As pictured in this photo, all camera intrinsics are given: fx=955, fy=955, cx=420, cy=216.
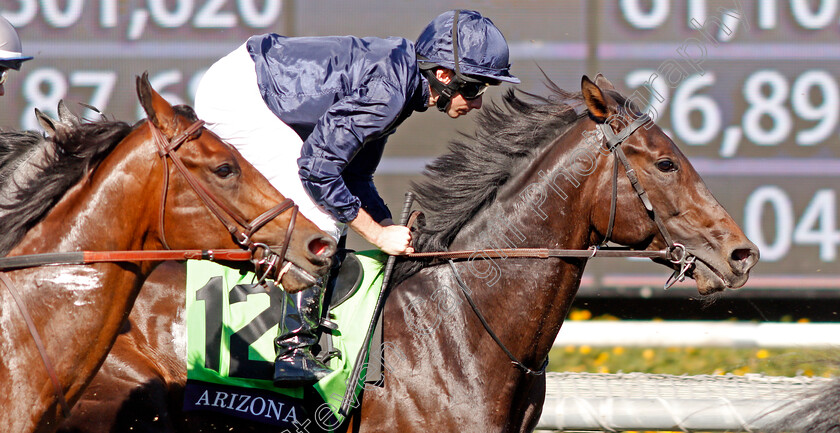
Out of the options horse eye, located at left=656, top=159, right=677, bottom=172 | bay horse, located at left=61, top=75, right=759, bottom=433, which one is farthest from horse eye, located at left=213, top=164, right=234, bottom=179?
horse eye, located at left=656, top=159, right=677, bottom=172

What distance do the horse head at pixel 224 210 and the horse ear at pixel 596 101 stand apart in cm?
99

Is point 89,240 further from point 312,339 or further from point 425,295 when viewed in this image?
point 425,295

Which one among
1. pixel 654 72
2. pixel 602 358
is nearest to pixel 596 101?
pixel 654 72

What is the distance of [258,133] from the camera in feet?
9.48

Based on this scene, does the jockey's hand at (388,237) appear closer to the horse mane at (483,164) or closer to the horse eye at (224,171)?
the horse mane at (483,164)

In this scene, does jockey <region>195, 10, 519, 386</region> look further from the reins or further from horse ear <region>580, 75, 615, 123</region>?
the reins

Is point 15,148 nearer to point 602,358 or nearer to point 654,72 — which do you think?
point 654,72

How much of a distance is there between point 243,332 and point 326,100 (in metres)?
0.74

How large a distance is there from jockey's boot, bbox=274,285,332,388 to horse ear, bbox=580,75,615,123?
3.25ft

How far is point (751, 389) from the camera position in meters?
4.15

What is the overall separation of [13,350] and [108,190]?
0.45 metres

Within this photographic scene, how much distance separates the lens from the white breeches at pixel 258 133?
9.47ft

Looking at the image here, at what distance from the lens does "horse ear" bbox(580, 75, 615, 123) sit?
2.90 meters

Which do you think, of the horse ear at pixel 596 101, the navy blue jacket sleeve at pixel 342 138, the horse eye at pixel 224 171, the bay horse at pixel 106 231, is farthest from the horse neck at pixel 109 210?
the horse ear at pixel 596 101
